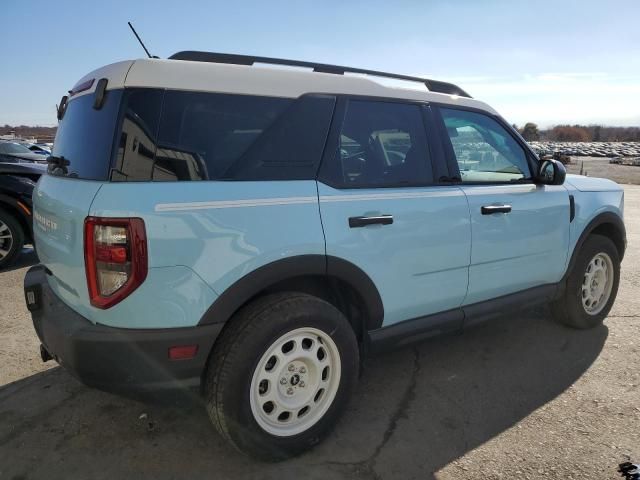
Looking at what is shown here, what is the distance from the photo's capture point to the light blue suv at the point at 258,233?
2049 mm

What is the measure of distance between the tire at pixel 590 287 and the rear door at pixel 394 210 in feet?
4.90

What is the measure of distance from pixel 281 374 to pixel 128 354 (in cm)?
74

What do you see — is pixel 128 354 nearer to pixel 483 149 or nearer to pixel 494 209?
pixel 494 209

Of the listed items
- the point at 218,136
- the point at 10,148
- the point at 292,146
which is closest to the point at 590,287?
the point at 292,146

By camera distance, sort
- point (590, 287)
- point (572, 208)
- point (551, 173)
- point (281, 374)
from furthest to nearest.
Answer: point (590, 287) → point (572, 208) → point (551, 173) → point (281, 374)

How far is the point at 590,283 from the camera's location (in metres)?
4.14

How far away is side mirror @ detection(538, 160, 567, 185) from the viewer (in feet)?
11.5

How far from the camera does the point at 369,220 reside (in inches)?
100

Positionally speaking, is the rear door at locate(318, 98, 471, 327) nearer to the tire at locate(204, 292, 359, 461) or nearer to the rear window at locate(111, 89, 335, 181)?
the rear window at locate(111, 89, 335, 181)

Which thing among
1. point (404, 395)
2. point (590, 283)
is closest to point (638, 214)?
point (590, 283)

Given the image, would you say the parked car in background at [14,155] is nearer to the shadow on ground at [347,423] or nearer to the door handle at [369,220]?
the shadow on ground at [347,423]

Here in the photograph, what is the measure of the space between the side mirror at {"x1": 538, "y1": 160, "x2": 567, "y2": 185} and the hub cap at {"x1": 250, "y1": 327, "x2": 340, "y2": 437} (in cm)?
210

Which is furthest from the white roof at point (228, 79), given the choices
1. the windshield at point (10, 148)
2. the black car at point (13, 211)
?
the windshield at point (10, 148)

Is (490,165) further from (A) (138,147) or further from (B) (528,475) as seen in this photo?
(A) (138,147)
